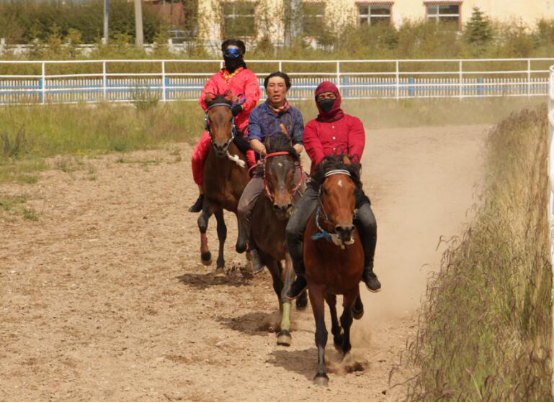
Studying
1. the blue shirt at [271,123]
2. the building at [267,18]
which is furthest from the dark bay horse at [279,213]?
the building at [267,18]

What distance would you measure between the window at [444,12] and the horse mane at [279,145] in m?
54.4

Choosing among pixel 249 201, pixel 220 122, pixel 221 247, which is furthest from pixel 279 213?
pixel 221 247

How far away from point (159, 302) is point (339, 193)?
12.7 ft

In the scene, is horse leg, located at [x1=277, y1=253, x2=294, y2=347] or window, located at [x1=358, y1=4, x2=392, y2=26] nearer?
horse leg, located at [x1=277, y1=253, x2=294, y2=347]

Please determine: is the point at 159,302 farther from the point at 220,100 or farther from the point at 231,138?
the point at 220,100

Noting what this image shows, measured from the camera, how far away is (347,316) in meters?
8.03

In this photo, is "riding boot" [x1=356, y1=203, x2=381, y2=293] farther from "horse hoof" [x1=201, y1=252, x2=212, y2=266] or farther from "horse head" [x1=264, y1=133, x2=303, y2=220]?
"horse hoof" [x1=201, y1=252, x2=212, y2=266]

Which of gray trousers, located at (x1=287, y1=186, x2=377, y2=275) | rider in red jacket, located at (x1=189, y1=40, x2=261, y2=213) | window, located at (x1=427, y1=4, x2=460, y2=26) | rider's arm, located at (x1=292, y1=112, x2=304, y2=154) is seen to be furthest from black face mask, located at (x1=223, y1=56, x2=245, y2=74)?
window, located at (x1=427, y1=4, x2=460, y2=26)

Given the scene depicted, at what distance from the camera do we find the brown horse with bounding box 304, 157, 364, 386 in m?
6.94

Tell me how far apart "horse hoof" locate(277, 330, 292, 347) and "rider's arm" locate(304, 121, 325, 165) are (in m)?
1.51

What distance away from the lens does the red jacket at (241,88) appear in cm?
1102

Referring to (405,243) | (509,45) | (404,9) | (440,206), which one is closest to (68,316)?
(405,243)

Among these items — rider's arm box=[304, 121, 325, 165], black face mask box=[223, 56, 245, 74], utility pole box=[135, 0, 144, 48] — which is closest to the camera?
rider's arm box=[304, 121, 325, 165]

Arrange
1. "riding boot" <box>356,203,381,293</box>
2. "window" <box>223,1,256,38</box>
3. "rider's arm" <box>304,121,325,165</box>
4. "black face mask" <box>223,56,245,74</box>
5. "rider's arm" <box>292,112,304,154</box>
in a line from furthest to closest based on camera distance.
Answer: "window" <box>223,1,256,38</box>
"black face mask" <box>223,56,245,74</box>
"rider's arm" <box>292,112,304,154</box>
"rider's arm" <box>304,121,325,165</box>
"riding boot" <box>356,203,381,293</box>
